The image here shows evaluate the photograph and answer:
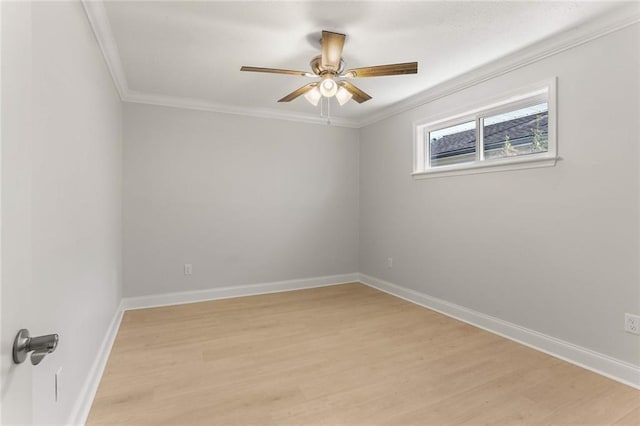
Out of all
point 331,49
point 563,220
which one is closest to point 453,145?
point 563,220

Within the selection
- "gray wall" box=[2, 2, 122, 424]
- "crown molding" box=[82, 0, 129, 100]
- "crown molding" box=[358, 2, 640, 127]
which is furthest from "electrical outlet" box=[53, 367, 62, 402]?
"crown molding" box=[358, 2, 640, 127]

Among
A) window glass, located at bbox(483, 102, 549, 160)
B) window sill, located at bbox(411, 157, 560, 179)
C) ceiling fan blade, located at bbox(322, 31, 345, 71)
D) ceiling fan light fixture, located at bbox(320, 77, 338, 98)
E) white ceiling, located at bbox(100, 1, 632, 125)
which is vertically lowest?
window sill, located at bbox(411, 157, 560, 179)

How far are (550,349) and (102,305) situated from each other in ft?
11.2

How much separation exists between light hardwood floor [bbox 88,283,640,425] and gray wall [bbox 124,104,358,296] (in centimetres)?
86

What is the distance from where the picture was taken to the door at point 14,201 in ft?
1.78

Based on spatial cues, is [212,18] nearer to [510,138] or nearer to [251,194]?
[251,194]

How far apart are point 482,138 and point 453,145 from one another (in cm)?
38

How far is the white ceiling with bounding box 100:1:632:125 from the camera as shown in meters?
2.09

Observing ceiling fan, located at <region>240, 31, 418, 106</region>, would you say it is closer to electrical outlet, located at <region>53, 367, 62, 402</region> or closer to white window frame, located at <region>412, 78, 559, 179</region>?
white window frame, located at <region>412, 78, 559, 179</region>

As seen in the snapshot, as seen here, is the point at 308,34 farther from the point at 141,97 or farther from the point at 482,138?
the point at 141,97

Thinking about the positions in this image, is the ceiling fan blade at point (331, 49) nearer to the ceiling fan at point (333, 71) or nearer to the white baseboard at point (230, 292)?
the ceiling fan at point (333, 71)

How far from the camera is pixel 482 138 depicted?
10.6 feet

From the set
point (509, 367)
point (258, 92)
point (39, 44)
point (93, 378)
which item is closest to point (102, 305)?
point (93, 378)

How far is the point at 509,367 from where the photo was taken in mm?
2324
